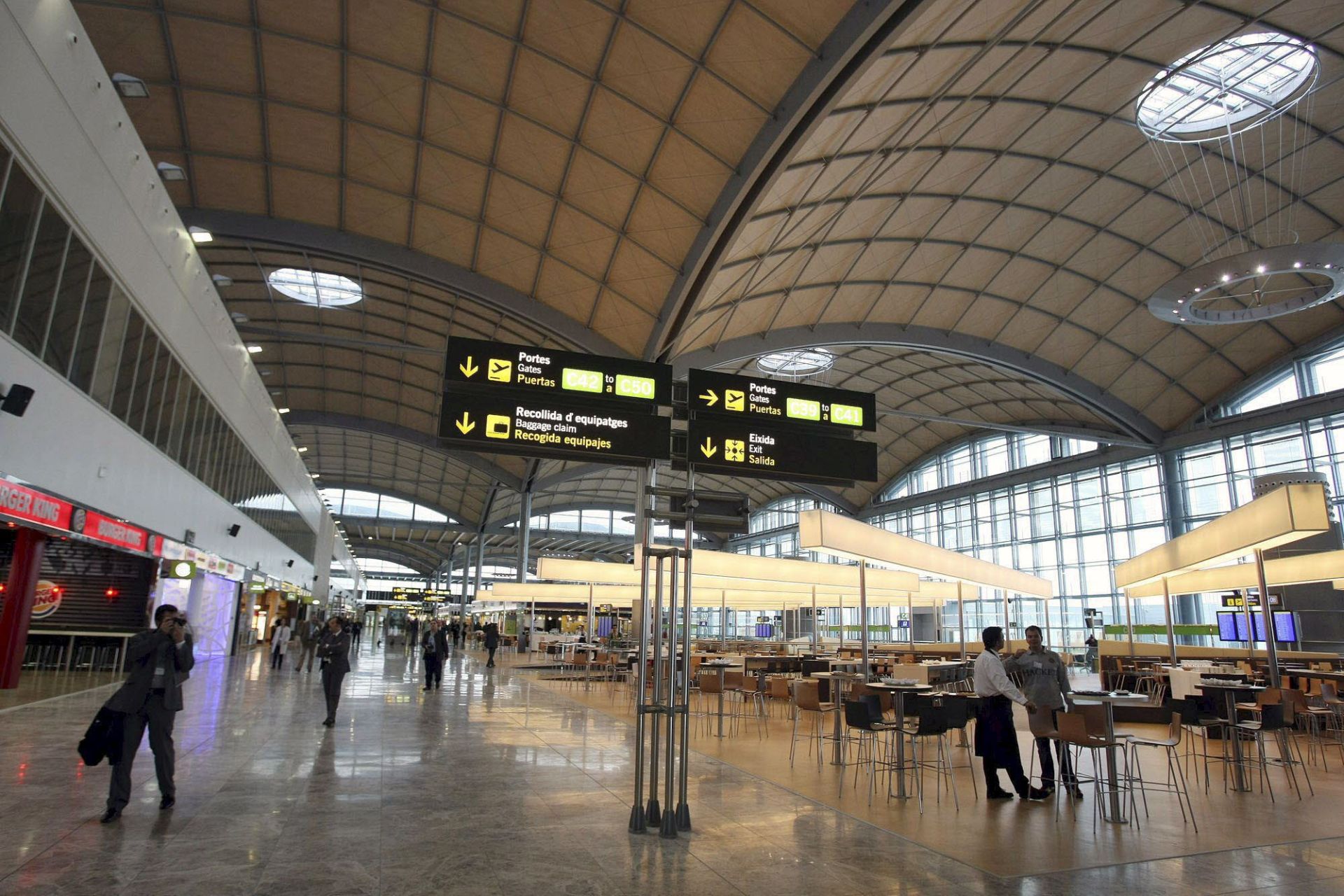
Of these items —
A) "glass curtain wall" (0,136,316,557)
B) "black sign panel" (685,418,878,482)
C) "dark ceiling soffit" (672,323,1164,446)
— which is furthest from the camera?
"dark ceiling soffit" (672,323,1164,446)

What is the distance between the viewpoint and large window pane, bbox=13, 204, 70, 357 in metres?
9.11

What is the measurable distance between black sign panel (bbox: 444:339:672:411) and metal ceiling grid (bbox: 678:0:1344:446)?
1134 centimetres

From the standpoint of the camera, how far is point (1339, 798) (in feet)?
24.5

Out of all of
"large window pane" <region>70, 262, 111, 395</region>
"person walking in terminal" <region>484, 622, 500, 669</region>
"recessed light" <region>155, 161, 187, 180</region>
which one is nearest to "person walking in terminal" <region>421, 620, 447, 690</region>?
"person walking in terminal" <region>484, 622, 500, 669</region>

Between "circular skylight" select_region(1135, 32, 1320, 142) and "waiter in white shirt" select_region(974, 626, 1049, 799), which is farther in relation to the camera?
"circular skylight" select_region(1135, 32, 1320, 142)

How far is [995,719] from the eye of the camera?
7.61 meters

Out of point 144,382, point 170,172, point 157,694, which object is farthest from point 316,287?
point 157,694

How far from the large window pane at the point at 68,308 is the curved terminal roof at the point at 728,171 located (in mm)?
9841

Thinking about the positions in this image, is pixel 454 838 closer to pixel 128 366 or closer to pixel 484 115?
pixel 128 366

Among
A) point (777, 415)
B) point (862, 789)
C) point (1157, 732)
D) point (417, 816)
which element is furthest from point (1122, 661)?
point (417, 816)

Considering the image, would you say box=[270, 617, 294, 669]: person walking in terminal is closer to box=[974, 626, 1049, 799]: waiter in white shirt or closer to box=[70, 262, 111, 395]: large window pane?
box=[70, 262, 111, 395]: large window pane

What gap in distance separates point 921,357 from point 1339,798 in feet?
92.5

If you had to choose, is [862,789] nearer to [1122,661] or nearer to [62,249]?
[62,249]

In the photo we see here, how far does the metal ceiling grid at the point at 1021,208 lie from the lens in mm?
16656
